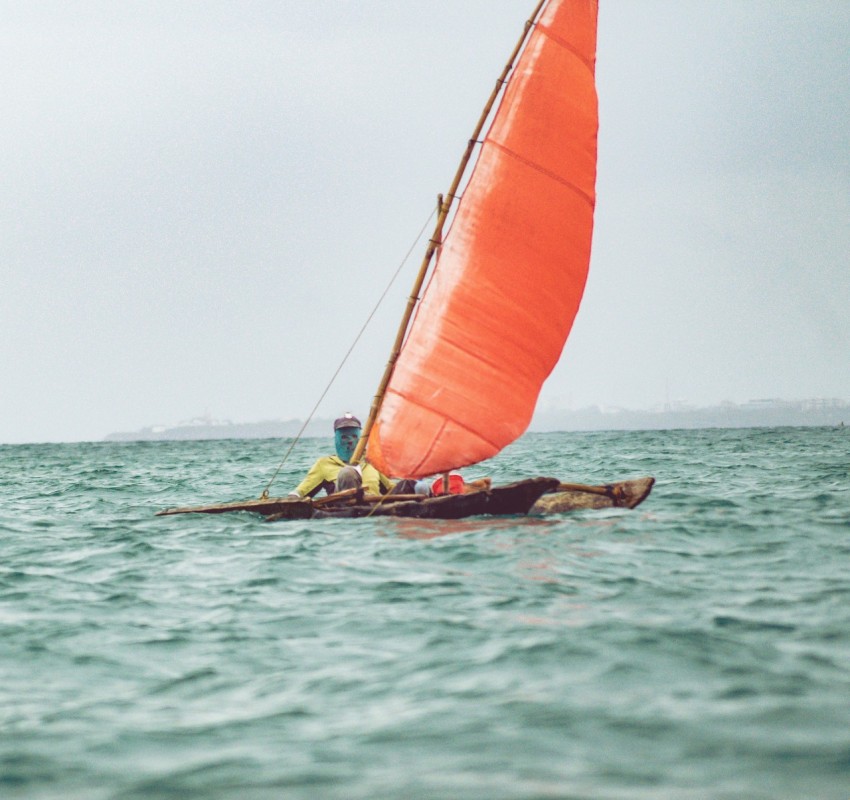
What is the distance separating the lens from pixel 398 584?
10.5m

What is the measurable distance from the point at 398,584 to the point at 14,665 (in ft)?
12.7

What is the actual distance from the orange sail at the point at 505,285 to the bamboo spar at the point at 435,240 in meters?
0.20

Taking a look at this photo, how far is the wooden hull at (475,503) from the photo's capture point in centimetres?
1440

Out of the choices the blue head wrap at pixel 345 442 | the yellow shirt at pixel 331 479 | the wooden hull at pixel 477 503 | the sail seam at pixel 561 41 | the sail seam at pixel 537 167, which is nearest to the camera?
the wooden hull at pixel 477 503

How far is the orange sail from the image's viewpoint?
50.0 feet

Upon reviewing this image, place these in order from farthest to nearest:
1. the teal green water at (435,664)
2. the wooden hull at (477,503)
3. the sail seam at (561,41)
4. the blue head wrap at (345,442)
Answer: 1. the blue head wrap at (345,442)
2. the sail seam at (561,41)
3. the wooden hull at (477,503)
4. the teal green water at (435,664)

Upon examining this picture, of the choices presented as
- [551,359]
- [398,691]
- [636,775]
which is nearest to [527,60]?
[551,359]

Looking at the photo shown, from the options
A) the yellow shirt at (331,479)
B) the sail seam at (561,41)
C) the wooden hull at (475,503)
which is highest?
the sail seam at (561,41)

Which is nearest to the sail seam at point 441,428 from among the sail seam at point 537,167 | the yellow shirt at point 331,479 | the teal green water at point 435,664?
the yellow shirt at point 331,479

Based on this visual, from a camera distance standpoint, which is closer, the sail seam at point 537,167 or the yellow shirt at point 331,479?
the sail seam at point 537,167

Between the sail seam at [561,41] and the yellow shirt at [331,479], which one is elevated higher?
the sail seam at [561,41]

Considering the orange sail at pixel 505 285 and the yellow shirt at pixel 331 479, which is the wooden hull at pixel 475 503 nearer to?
the yellow shirt at pixel 331 479

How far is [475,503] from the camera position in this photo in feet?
47.1

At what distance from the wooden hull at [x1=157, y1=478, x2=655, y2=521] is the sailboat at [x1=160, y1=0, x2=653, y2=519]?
3 cm
